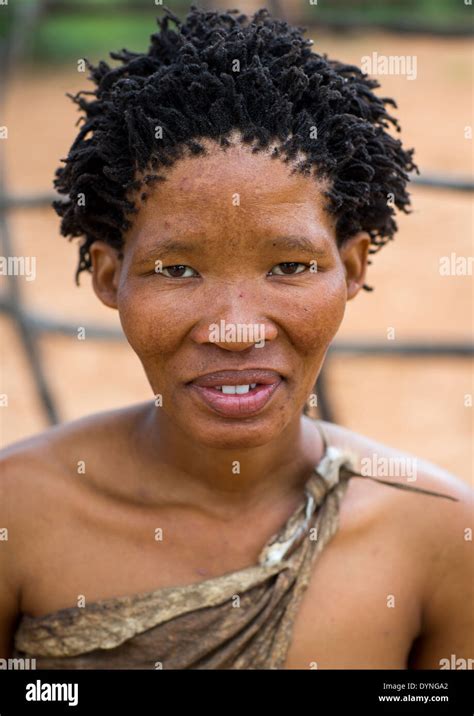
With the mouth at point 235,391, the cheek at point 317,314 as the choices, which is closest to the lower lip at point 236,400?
the mouth at point 235,391

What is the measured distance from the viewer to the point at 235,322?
6.56ft

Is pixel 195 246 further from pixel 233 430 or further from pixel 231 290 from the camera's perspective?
pixel 233 430

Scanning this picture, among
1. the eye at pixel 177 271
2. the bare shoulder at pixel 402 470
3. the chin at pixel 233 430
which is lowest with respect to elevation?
the bare shoulder at pixel 402 470

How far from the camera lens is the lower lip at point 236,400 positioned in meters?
2.06

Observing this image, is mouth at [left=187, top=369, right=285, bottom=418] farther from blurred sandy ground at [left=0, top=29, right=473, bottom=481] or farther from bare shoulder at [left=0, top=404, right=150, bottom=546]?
blurred sandy ground at [left=0, top=29, right=473, bottom=481]

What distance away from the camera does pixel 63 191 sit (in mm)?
2385

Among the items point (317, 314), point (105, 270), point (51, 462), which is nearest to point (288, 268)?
point (317, 314)

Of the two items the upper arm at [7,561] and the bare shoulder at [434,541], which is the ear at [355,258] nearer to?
the bare shoulder at [434,541]

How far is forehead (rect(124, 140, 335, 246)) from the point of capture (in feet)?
6.55

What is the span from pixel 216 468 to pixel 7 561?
500 millimetres

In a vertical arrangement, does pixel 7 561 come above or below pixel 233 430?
below
